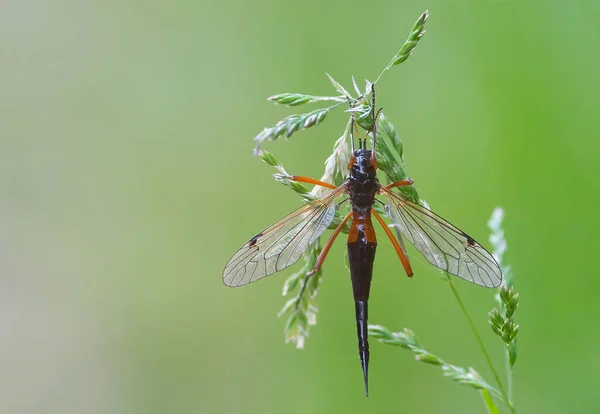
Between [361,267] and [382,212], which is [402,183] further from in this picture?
[361,267]

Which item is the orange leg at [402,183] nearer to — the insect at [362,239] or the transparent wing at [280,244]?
the insect at [362,239]

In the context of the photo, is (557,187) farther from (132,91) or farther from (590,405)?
(132,91)

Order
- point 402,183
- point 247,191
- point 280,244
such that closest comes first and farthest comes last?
1. point 402,183
2. point 280,244
3. point 247,191

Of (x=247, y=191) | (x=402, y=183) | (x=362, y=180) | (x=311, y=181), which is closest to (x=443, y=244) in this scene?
(x=402, y=183)

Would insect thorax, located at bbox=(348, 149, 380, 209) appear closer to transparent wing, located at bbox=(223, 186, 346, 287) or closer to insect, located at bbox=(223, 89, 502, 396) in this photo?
insect, located at bbox=(223, 89, 502, 396)

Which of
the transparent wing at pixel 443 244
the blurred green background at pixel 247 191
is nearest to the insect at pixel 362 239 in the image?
the transparent wing at pixel 443 244
